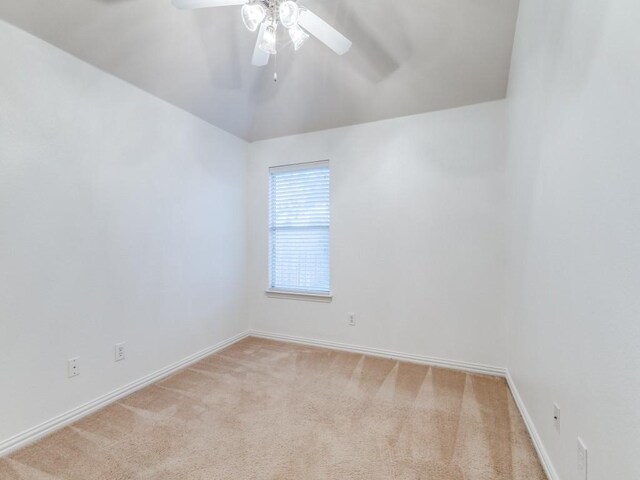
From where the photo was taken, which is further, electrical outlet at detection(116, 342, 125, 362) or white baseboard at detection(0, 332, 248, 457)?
electrical outlet at detection(116, 342, 125, 362)

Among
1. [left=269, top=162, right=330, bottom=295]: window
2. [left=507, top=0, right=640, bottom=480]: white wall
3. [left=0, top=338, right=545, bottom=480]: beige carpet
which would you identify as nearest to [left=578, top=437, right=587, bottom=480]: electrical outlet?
[left=507, top=0, right=640, bottom=480]: white wall

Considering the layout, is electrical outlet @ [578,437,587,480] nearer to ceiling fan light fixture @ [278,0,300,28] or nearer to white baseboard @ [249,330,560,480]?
white baseboard @ [249,330,560,480]

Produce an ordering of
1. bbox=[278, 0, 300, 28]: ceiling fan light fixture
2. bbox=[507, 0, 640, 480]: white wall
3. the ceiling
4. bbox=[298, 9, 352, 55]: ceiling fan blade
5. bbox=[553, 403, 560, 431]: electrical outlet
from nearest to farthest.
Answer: bbox=[507, 0, 640, 480]: white wall < bbox=[553, 403, 560, 431]: electrical outlet < bbox=[278, 0, 300, 28]: ceiling fan light fixture < bbox=[298, 9, 352, 55]: ceiling fan blade < the ceiling

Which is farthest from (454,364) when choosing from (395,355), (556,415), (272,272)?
(272,272)

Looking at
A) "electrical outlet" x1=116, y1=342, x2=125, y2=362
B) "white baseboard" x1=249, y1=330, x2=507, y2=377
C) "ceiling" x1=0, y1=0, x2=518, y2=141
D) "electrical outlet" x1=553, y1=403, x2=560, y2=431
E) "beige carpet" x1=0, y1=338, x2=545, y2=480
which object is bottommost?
"beige carpet" x1=0, y1=338, x2=545, y2=480

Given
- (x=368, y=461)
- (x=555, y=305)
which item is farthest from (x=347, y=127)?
(x=368, y=461)

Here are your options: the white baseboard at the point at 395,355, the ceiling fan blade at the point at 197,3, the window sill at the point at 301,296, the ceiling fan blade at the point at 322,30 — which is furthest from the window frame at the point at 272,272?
the ceiling fan blade at the point at 197,3

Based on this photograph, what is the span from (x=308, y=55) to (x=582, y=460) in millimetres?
2946

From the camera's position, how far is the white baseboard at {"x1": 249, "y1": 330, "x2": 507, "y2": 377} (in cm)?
260

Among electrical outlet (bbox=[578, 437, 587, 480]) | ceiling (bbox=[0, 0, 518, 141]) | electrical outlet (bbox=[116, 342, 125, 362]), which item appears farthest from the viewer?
electrical outlet (bbox=[116, 342, 125, 362])

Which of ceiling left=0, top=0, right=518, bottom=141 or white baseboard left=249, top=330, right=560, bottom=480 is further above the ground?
ceiling left=0, top=0, right=518, bottom=141

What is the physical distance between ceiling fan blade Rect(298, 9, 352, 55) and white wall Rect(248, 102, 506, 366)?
1291 mm

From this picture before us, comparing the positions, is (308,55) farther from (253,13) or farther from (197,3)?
(197,3)

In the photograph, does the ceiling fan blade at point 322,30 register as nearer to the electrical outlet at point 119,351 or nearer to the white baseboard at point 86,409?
the electrical outlet at point 119,351
